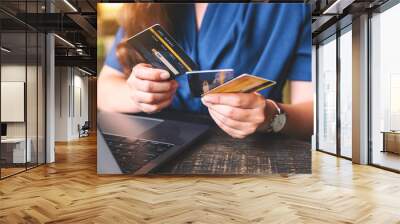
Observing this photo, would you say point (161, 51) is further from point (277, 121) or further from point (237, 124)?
point (277, 121)

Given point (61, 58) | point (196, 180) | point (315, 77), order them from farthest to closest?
point (61, 58), point (315, 77), point (196, 180)

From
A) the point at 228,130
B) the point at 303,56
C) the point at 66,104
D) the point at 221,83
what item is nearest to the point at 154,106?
the point at 221,83

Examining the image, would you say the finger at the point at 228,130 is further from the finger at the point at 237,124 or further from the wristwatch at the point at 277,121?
the wristwatch at the point at 277,121

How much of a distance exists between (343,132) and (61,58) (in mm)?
9680

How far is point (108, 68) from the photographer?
6473mm

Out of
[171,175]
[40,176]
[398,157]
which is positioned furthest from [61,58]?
[398,157]

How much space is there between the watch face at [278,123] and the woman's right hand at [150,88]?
178cm

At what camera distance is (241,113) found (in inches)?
253

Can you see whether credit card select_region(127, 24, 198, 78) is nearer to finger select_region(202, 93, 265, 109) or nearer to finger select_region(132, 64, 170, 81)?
finger select_region(132, 64, 170, 81)

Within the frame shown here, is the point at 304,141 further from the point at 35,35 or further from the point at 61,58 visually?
the point at 61,58

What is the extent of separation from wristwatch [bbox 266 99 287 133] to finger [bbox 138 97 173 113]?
1724 mm

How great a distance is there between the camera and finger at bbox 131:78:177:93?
640 centimetres

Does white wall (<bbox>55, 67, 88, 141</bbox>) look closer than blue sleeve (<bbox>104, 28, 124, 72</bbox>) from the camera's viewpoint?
No

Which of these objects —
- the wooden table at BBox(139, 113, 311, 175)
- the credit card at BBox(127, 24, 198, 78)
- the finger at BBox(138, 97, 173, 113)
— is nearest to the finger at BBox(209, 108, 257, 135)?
the wooden table at BBox(139, 113, 311, 175)
